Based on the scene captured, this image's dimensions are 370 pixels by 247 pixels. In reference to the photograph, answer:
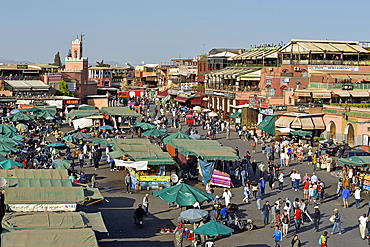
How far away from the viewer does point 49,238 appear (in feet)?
45.2

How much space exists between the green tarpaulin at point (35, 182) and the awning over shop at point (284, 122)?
24.9m

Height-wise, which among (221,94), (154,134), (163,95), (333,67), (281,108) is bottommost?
(154,134)

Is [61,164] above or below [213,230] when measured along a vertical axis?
above

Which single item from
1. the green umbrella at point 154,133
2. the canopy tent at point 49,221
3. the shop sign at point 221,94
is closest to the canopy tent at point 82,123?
the green umbrella at point 154,133


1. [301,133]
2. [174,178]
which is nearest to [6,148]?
[174,178]

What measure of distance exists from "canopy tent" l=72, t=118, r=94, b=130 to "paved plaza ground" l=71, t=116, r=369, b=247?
17827 millimetres

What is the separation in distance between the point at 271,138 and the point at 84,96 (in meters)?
49.6

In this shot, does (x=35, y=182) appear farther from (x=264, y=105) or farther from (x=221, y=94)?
(x=221, y=94)

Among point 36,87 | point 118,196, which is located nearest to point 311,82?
point 118,196

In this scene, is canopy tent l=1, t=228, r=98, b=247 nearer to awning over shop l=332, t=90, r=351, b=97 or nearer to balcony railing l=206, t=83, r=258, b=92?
awning over shop l=332, t=90, r=351, b=97

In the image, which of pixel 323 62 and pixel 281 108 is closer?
pixel 281 108

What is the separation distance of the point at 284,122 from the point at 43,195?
89.4 feet

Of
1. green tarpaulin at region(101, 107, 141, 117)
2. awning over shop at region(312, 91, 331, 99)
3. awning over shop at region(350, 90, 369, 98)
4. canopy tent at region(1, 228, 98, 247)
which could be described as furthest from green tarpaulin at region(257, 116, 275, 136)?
canopy tent at region(1, 228, 98, 247)

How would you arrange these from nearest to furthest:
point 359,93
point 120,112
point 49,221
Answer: point 49,221 → point 359,93 → point 120,112
